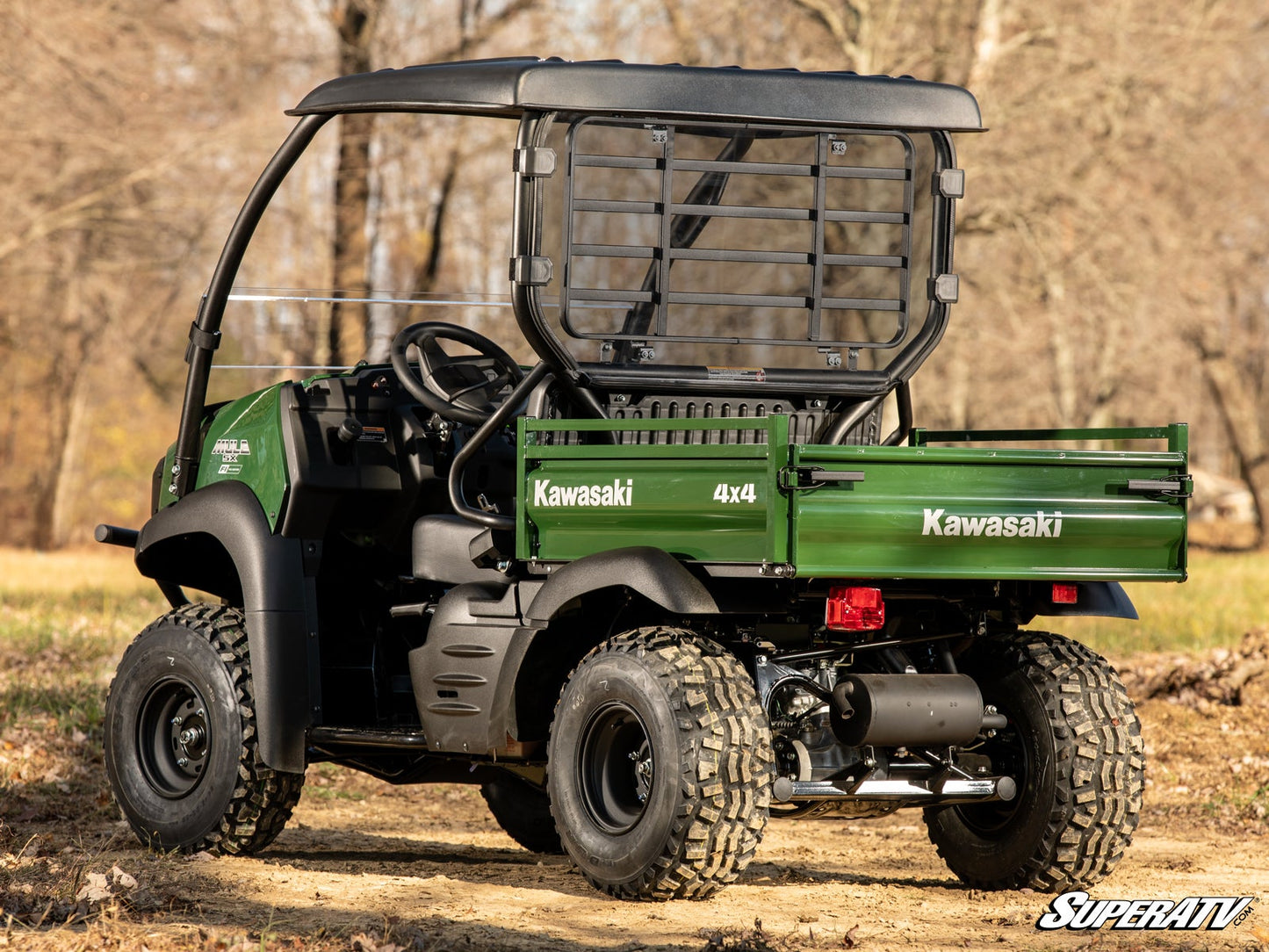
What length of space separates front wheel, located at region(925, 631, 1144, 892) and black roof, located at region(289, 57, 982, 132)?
184 centimetres

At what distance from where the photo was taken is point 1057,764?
5711mm

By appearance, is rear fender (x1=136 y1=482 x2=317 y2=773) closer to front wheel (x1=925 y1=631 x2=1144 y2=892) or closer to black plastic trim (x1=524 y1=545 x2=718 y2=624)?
black plastic trim (x1=524 y1=545 x2=718 y2=624)

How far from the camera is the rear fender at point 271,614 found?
251 inches

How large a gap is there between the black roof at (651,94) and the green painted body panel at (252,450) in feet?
3.74

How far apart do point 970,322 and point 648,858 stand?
46.8ft

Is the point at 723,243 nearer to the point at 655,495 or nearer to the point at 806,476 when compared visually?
the point at 655,495

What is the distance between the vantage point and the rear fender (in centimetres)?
638

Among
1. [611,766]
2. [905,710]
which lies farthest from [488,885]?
[905,710]

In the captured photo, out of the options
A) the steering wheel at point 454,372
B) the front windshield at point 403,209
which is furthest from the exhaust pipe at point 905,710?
the front windshield at point 403,209

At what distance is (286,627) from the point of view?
641 cm

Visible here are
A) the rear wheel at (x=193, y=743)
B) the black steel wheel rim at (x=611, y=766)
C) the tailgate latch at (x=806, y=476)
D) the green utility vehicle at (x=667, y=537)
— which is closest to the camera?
the tailgate latch at (x=806, y=476)

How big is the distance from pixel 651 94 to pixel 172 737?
3.06 meters

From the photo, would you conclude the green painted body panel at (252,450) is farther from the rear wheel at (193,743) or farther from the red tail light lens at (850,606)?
the red tail light lens at (850,606)

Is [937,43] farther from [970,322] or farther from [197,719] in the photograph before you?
[197,719]
